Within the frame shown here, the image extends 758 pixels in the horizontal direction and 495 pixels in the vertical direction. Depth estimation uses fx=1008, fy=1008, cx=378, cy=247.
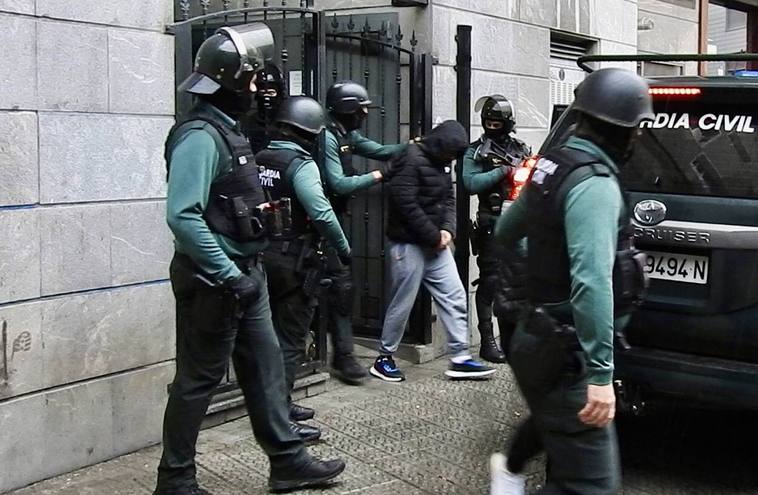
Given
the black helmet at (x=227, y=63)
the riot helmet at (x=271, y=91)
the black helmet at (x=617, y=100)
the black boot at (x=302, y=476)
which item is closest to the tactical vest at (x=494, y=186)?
the riot helmet at (x=271, y=91)

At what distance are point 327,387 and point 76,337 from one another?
2132 millimetres

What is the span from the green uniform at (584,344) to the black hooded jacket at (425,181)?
295cm

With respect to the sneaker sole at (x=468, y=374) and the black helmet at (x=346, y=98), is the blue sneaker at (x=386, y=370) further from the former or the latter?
the black helmet at (x=346, y=98)

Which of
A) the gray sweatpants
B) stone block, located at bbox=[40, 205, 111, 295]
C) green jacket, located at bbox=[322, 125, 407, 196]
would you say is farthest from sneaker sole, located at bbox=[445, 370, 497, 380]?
stone block, located at bbox=[40, 205, 111, 295]

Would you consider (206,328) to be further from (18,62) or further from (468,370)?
(468,370)

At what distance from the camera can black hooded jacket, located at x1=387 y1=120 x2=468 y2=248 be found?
257 inches

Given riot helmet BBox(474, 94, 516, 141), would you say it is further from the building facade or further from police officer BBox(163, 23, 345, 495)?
police officer BBox(163, 23, 345, 495)

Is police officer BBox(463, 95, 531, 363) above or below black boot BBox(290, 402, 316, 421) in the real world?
above

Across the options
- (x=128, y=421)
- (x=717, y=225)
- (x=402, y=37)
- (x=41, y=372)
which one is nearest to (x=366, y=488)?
(x=128, y=421)

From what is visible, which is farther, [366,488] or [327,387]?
[327,387]

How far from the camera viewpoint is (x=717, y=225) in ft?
15.0

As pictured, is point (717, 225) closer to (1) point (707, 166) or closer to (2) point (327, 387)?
(1) point (707, 166)

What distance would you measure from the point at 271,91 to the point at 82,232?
1.45 meters

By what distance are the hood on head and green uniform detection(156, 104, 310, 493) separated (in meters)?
2.31
